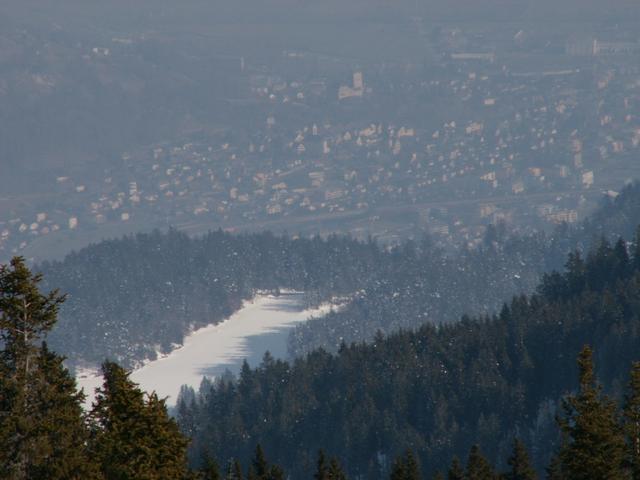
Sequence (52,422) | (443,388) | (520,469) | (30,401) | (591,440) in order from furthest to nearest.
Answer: (443,388) → (520,469) → (591,440) → (30,401) → (52,422)

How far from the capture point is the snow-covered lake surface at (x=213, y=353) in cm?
16962

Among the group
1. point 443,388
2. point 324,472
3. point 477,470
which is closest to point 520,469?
point 477,470

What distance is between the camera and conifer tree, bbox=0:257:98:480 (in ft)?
110

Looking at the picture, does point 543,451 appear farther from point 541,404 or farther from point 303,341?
point 303,341

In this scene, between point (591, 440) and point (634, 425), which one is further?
point (634, 425)

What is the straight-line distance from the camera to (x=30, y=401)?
34656mm

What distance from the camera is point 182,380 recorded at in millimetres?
170125

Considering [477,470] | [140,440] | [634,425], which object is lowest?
[477,470]

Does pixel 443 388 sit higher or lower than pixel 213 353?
higher

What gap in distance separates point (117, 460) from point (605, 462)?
34.0ft

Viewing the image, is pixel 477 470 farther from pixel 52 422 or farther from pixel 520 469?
pixel 52 422

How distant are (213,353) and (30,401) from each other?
15058cm

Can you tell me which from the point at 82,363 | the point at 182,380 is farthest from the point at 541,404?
the point at 82,363

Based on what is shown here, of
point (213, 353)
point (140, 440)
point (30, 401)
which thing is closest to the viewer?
point (140, 440)
